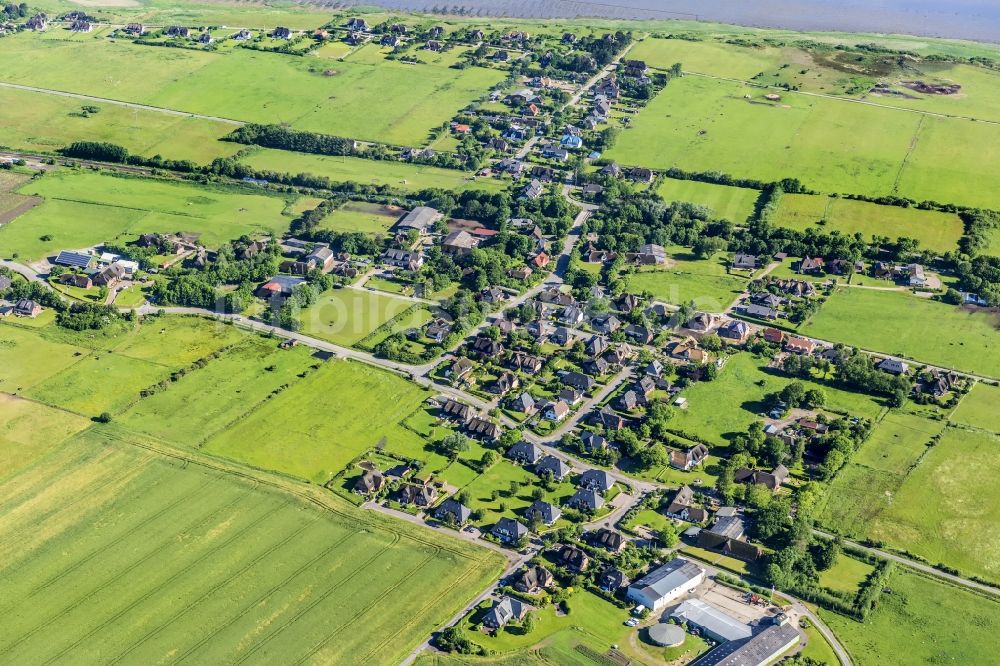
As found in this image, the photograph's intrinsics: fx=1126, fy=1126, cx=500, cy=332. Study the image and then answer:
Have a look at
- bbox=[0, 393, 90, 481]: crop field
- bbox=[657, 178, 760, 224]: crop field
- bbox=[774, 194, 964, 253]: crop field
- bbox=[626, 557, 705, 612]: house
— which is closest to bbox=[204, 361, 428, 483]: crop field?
bbox=[0, 393, 90, 481]: crop field

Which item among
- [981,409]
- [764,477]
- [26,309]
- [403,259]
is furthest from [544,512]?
[26,309]

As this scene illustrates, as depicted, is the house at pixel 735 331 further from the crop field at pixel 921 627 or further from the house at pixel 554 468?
the crop field at pixel 921 627

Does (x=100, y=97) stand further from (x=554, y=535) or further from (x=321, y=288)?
(x=554, y=535)

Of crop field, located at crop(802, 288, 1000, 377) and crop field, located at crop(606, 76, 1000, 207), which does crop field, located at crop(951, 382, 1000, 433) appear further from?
crop field, located at crop(606, 76, 1000, 207)

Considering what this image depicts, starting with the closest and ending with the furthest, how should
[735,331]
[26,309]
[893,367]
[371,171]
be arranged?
[893,367], [735,331], [26,309], [371,171]

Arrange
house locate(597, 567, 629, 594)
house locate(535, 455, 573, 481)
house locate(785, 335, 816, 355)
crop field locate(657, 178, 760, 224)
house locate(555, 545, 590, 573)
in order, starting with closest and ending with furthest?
1. house locate(597, 567, 629, 594)
2. house locate(555, 545, 590, 573)
3. house locate(535, 455, 573, 481)
4. house locate(785, 335, 816, 355)
5. crop field locate(657, 178, 760, 224)

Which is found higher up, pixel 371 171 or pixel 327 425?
pixel 371 171

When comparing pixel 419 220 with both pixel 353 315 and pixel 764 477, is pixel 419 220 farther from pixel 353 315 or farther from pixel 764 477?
pixel 764 477
